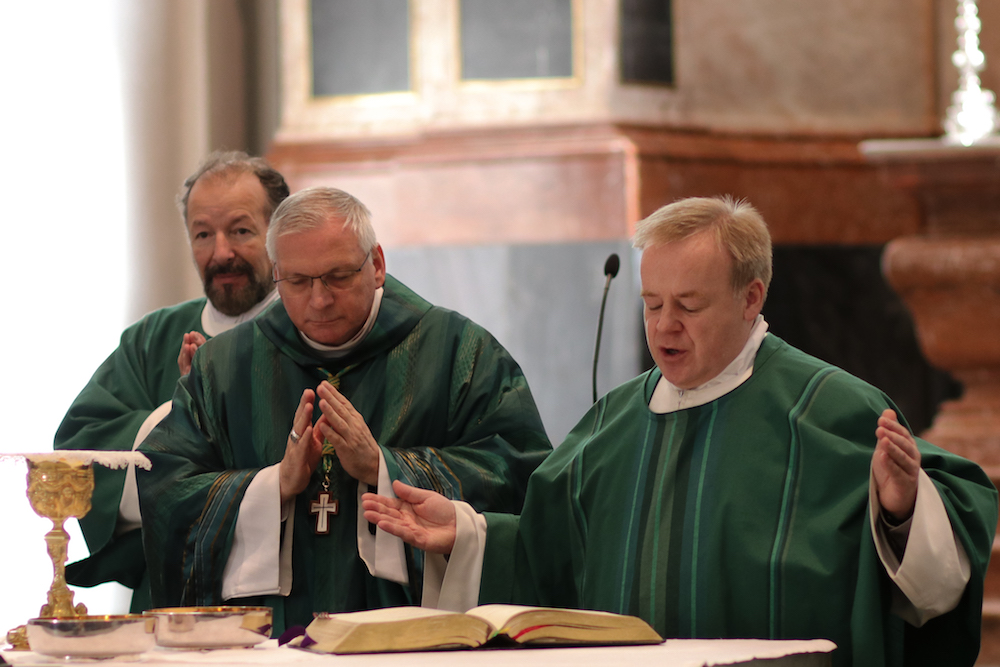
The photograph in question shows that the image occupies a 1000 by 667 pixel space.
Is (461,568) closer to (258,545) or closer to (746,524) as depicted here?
(258,545)

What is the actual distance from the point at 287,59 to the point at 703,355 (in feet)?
16.3

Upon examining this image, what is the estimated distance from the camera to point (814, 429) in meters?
3.25

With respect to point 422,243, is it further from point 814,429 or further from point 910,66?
point 814,429

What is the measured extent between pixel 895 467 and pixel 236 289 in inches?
89.0

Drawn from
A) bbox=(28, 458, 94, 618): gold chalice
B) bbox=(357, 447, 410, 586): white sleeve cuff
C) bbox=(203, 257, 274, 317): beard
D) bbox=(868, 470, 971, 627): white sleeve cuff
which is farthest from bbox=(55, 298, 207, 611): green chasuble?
bbox=(868, 470, 971, 627): white sleeve cuff

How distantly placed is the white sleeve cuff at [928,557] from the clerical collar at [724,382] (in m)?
0.48

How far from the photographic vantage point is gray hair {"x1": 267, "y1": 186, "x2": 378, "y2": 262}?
366 cm

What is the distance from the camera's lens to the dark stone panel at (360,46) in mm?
7500

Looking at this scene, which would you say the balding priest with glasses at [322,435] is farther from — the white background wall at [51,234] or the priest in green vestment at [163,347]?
the white background wall at [51,234]

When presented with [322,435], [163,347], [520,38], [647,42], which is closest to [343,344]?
[322,435]

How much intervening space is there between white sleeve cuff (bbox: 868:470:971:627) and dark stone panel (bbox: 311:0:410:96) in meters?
4.97

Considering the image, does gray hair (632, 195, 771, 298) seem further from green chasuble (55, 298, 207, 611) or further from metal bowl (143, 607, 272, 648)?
green chasuble (55, 298, 207, 611)

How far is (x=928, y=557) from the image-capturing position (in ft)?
9.75

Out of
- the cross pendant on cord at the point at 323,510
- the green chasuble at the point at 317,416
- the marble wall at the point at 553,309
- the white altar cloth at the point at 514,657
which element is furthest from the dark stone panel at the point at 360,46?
the white altar cloth at the point at 514,657
